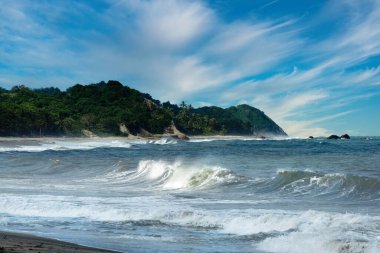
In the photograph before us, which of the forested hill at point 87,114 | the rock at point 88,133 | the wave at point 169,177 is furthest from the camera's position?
the rock at point 88,133

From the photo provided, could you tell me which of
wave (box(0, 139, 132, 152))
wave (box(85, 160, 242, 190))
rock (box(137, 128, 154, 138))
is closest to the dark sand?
wave (box(85, 160, 242, 190))

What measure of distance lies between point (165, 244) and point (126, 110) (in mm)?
128794

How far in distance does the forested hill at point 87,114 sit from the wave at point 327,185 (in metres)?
75.6

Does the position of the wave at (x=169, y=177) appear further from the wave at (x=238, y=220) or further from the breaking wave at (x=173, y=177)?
the wave at (x=238, y=220)

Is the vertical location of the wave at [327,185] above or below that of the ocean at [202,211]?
above

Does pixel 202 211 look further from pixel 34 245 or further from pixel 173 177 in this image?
pixel 173 177

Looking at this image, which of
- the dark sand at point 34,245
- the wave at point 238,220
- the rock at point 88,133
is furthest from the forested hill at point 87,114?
the dark sand at point 34,245

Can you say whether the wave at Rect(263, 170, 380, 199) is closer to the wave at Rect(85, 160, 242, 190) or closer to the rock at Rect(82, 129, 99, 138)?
the wave at Rect(85, 160, 242, 190)

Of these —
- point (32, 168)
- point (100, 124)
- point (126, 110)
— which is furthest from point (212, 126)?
point (32, 168)

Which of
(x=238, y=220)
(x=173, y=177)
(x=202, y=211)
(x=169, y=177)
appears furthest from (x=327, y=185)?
(x=238, y=220)

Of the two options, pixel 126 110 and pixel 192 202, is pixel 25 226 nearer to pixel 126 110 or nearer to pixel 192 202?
pixel 192 202

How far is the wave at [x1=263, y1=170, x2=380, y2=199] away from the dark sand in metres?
11.0

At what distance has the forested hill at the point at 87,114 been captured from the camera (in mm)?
93375

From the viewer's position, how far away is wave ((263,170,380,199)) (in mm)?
17552
